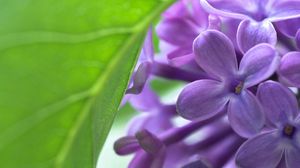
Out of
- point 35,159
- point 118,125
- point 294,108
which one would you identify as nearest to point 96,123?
point 35,159

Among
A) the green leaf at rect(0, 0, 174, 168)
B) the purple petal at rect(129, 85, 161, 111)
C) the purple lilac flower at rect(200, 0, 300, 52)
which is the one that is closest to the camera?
the green leaf at rect(0, 0, 174, 168)

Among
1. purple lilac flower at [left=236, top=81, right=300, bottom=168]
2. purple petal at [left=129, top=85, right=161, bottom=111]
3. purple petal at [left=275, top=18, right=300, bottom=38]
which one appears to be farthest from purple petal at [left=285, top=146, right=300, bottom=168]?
purple petal at [left=129, top=85, right=161, bottom=111]

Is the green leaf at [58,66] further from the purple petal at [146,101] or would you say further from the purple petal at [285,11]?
the purple petal at [146,101]

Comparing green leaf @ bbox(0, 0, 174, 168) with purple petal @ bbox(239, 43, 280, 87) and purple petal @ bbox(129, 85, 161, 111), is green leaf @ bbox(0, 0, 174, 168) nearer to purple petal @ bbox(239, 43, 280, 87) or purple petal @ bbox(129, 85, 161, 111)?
purple petal @ bbox(239, 43, 280, 87)

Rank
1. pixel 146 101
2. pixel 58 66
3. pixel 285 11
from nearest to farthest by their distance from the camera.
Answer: pixel 58 66
pixel 285 11
pixel 146 101

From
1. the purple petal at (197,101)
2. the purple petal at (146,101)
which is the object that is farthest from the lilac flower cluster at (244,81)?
the purple petal at (146,101)

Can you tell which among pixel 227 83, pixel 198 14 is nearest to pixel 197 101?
pixel 227 83

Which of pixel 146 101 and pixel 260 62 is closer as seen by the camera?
pixel 260 62

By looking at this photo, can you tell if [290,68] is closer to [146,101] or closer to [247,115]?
[247,115]
